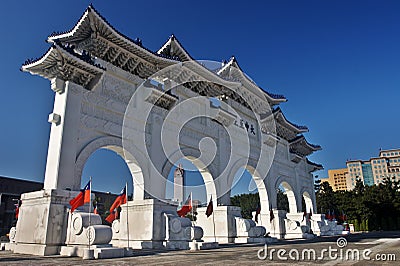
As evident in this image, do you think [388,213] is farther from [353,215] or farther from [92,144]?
[92,144]

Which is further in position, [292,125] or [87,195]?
[292,125]

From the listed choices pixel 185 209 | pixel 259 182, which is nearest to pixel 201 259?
pixel 185 209

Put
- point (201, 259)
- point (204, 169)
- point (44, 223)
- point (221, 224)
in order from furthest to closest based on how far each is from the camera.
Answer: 1. point (204, 169)
2. point (221, 224)
3. point (44, 223)
4. point (201, 259)

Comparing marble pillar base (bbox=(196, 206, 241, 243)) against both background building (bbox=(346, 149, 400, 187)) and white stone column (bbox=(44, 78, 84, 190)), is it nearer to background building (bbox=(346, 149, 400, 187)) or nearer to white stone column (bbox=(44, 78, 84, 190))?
white stone column (bbox=(44, 78, 84, 190))

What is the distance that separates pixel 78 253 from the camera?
854 cm

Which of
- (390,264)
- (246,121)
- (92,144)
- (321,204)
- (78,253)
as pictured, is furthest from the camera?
(321,204)

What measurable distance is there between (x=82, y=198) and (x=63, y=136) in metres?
2.46

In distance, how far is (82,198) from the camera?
29.2 ft

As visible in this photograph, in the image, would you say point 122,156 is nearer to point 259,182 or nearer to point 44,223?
point 44,223

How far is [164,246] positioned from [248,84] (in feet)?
39.5

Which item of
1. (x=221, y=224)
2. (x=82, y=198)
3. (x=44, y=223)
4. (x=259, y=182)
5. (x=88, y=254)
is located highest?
(x=259, y=182)

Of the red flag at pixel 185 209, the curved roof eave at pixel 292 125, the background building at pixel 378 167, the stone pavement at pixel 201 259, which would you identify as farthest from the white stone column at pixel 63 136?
the background building at pixel 378 167

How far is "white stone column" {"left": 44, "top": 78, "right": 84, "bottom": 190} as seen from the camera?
1002 cm

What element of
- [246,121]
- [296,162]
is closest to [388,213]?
[296,162]
